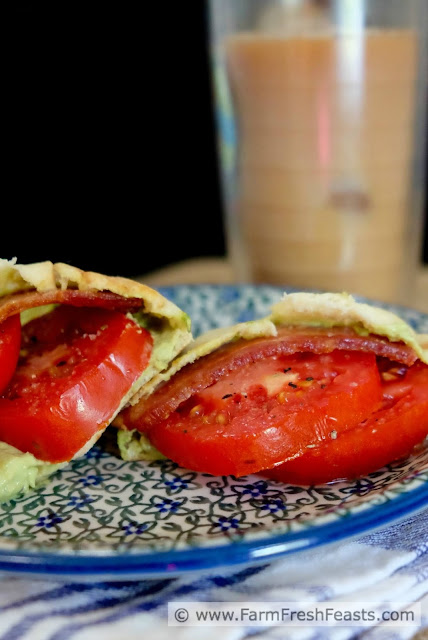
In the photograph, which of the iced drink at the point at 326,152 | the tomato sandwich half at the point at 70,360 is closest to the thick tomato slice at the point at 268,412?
the tomato sandwich half at the point at 70,360

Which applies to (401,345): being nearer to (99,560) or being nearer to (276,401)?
(276,401)

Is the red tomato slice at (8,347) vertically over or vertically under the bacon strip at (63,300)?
under

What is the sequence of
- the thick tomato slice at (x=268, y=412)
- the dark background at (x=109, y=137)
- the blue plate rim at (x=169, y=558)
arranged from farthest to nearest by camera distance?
the dark background at (x=109, y=137)
the thick tomato slice at (x=268, y=412)
the blue plate rim at (x=169, y=558)

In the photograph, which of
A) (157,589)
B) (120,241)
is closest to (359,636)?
(157,589)

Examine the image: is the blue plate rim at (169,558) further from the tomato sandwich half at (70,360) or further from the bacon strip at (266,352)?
the bacon strip at (266,352)

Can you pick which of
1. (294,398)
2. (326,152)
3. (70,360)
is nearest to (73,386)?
(70,360)

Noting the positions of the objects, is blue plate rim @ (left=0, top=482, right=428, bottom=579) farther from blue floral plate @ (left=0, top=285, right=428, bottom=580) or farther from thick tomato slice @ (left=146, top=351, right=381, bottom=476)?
thick tomato slice @ (left=146, top=351, right=381, bottom=476)

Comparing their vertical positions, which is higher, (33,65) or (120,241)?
(33,65)
